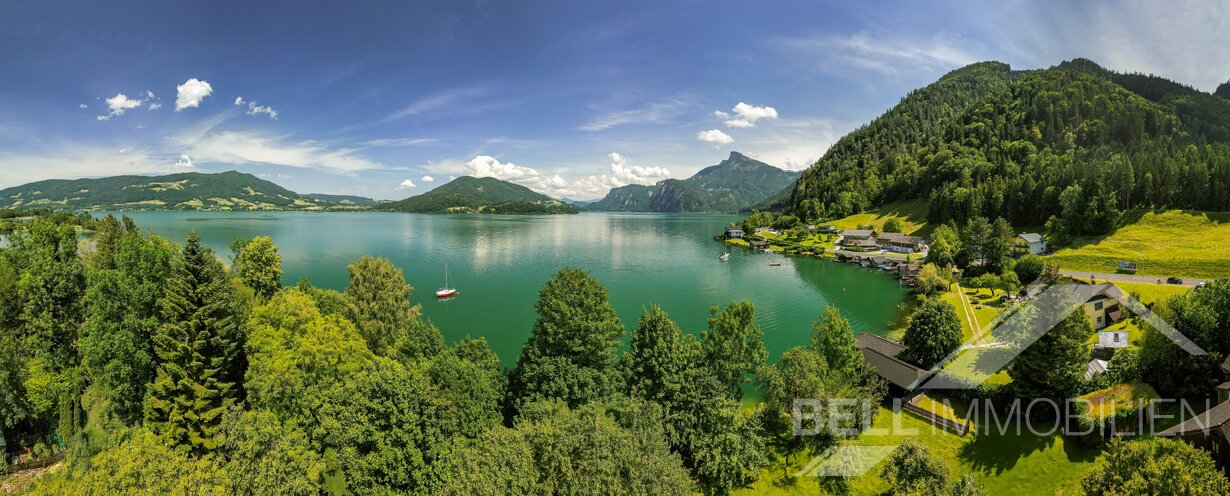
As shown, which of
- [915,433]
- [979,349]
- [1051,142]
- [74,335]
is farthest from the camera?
[1051,142]

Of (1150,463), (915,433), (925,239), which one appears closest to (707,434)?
(915,433)

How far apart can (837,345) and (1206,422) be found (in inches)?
517

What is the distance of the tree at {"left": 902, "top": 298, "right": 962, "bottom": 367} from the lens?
95.2 feet

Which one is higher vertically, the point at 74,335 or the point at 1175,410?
the point at 74,335

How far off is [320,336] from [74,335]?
1549 centimetres

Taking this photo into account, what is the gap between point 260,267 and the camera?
123ft

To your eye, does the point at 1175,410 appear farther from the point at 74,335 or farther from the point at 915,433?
the point at 74,335

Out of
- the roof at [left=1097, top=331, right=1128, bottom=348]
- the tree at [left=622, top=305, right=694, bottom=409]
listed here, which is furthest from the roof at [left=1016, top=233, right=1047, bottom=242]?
the tree at [left=622, top=305, right=694, bottom=409]

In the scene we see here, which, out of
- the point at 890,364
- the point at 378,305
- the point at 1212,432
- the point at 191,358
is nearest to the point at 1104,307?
the point at 890,364

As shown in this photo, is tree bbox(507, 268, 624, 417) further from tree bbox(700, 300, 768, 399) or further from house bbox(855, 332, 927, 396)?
house bbox(855, 332, 927, 396)

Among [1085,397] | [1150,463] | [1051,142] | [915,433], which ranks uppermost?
[1051,142]

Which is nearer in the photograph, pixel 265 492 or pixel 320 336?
pixel 265 492

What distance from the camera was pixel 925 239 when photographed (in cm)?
9731

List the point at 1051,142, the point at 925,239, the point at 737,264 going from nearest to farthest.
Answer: the point at 737,264 < the point at 925,239 < the point at 1051,142
